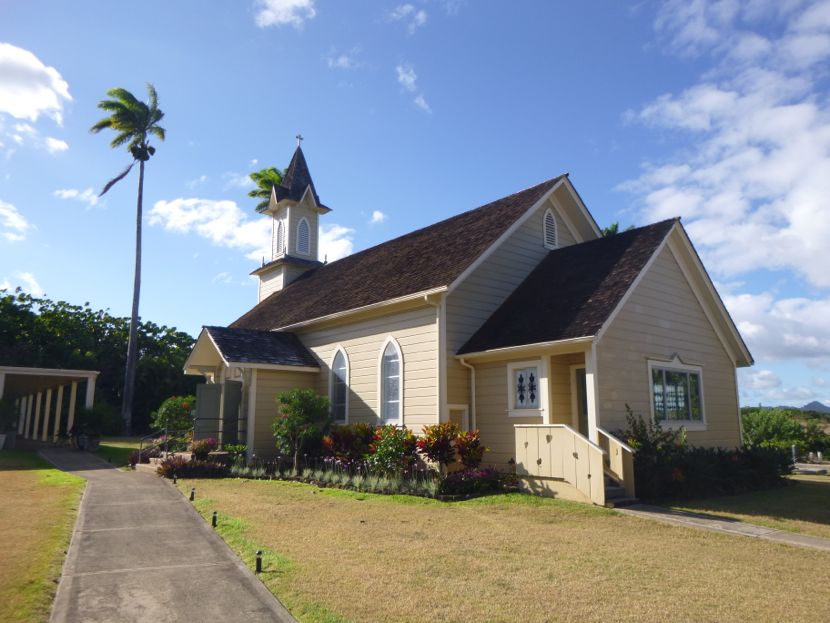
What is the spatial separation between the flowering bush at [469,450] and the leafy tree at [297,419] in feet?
16.2

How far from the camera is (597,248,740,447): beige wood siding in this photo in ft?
47.8

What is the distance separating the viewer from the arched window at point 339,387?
1945cm

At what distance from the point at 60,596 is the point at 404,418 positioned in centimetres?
1091

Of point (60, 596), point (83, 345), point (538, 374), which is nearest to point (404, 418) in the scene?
point (538, 374)

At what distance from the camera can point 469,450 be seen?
1445 centimetres

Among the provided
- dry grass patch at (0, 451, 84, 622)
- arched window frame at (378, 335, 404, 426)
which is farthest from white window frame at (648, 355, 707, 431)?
dry grass patch at (0, 451, 84, 622)

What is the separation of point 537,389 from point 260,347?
9774 mm

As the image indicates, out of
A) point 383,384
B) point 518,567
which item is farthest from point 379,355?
point 518,567

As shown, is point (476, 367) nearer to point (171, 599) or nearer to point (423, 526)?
point (423, 526)

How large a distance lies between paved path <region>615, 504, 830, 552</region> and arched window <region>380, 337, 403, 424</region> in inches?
286

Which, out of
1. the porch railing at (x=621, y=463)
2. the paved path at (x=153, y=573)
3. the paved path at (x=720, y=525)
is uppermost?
the porch railing at (x=621, y=463)

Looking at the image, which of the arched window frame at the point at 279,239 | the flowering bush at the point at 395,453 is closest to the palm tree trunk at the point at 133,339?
the arched window frame at the point at 279,239

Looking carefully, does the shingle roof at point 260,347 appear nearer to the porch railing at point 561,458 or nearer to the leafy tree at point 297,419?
the leafy tree at point 297,419

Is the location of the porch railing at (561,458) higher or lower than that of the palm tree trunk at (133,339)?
lower
